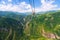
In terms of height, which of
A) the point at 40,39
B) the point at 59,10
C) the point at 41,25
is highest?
the point at 59,10

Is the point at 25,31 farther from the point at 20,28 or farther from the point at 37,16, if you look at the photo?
the point at 37,16

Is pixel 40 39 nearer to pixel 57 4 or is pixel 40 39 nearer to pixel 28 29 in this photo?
pixel 28 29

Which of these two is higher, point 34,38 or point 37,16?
point 37,16

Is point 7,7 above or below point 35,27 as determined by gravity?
above

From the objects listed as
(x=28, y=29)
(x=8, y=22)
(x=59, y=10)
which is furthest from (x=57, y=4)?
(x=8, y=22)

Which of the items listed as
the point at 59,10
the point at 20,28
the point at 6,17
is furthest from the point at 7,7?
the point at 59,10
